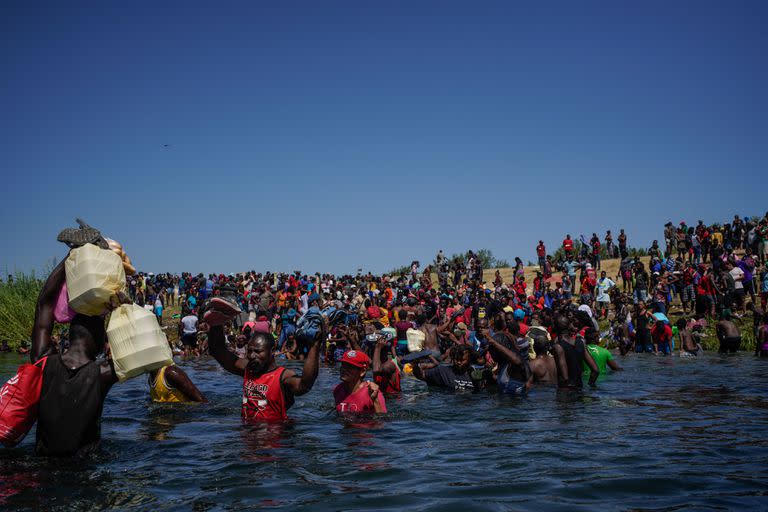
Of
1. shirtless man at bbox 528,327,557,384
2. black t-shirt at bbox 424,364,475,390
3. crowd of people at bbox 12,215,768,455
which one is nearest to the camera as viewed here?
crowd of people at bbox 12,215,768,455

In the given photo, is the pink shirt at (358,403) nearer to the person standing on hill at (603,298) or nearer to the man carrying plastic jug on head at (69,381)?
the man carrying plastic jug on head at (69,381)

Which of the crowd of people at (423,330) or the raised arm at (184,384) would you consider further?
the raised arm at (184,384)

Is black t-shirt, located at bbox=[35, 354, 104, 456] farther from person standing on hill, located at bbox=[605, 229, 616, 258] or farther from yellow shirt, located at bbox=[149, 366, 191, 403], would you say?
person standing on hill, located at bbox=[605, 229, 616, 258]

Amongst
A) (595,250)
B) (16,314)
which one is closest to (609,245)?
(595,250)

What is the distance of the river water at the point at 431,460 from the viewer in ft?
16.1

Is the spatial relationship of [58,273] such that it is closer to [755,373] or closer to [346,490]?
[346,490]

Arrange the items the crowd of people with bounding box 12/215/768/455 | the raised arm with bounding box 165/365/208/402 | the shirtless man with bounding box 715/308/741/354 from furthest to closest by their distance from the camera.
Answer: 1. the shirtless man with bounding box 715/308/741/354
2. the raised arm with bounding box 165/365/208/402
3. the crowd of people with bounding box 12/215/768/455

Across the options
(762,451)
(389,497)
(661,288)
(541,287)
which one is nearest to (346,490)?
(389,497)

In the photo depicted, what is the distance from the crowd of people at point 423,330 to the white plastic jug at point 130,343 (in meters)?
0.35

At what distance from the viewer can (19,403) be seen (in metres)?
4.87

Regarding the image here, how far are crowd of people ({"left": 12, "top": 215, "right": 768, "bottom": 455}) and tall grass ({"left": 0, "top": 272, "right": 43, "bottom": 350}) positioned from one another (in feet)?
15.9

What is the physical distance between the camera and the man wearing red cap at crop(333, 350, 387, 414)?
300 inches

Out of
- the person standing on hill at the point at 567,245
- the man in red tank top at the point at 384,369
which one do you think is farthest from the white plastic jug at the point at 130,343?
the person standing on hill at the point at 567,245

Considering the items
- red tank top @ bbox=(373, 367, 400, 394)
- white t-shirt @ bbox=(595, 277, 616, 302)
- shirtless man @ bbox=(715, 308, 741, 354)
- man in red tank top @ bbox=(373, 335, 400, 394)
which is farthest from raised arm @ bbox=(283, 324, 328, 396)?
white t-shirt @ bbox=(595, 277, 616, 302)
